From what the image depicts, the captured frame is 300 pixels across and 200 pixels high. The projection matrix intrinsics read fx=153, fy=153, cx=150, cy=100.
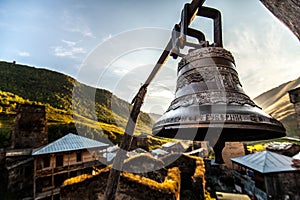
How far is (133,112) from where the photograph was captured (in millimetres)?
3520

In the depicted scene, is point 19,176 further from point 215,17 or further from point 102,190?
point 215,17

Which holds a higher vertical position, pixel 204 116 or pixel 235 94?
pixel 235 94

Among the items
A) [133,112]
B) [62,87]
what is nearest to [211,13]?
[133,112]

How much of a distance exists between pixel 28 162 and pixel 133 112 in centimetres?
1569

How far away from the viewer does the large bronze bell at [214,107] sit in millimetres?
981

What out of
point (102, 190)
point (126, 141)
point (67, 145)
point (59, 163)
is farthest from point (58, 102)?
point (126, 141)

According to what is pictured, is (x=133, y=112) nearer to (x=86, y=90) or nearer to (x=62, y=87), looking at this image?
(x=62, y=87)

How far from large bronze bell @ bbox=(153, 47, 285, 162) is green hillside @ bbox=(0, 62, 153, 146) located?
24780mm

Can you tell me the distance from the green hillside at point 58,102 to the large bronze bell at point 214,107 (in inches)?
976

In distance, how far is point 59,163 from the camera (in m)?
11.4

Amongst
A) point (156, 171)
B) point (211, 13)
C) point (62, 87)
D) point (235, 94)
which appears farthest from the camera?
point (62, 87)

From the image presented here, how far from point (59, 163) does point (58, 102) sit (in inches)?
1261

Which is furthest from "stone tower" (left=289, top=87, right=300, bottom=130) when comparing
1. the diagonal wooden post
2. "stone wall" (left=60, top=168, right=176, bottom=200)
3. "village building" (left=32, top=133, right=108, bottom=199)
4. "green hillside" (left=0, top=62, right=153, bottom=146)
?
"green hillside" (left=0, top=62, right=153, bottom=146)

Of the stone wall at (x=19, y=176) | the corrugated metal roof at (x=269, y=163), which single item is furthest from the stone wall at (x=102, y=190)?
the stone wall at (x=19, y=176)
